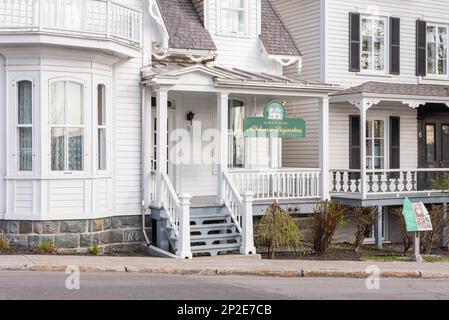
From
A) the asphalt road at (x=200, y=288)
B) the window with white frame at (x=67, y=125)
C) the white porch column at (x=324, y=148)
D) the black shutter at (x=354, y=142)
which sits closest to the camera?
the asphalt road at (x=200, y=288)

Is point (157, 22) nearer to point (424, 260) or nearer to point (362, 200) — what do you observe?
point (362, 200)

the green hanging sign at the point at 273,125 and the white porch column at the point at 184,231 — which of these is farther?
the green hanging sign at the point at 273,125

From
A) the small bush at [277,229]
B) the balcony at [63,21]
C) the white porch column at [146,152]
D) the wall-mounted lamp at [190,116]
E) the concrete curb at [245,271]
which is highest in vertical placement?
the balcony at [63,21]

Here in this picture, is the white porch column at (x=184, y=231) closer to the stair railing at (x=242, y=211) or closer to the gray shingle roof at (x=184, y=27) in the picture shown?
the stair railing at (x=242, y=211)

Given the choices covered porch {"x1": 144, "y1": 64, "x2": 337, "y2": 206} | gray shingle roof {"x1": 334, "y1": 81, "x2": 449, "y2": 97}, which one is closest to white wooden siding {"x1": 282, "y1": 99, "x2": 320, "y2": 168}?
gray shingle roof {"x1": 334, "y1": 81, "x2": 449, "y2": 97}

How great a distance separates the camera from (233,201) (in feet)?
55.6

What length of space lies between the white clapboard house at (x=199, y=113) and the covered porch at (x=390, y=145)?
0.20ft

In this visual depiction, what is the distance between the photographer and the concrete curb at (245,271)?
43.2 ft

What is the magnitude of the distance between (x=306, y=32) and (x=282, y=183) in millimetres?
5719

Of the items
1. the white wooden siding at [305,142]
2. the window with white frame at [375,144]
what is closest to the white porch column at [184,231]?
the white wooden siding at [305,142]

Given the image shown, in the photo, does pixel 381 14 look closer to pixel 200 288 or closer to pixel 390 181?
pixel 390 181

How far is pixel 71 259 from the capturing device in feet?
46.7

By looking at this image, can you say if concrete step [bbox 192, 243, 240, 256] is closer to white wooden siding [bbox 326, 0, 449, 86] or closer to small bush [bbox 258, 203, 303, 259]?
small bush [bbox 258, 203, 303, 259]

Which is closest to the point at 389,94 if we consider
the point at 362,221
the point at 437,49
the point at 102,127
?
the point at 362,221
